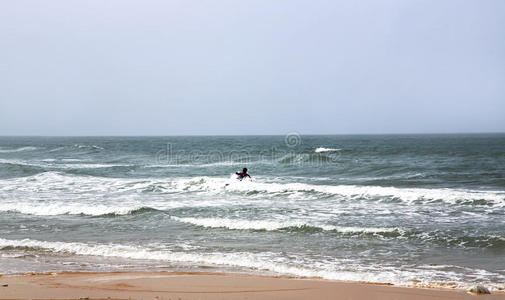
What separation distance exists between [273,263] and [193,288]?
2653mm

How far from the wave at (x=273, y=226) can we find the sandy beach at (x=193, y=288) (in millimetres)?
4970

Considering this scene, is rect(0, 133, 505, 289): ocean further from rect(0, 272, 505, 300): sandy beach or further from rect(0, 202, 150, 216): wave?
rect(0, 272, 505, 300): sandy beach

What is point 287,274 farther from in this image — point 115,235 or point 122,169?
point 122,169

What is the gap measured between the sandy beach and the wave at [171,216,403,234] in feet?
16.3

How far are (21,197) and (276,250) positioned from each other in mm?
14337

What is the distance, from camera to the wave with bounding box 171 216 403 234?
12.9 m

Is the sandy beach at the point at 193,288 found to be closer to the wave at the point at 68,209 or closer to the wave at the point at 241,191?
the wave at the point at 68,209

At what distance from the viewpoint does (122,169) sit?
34.7 m

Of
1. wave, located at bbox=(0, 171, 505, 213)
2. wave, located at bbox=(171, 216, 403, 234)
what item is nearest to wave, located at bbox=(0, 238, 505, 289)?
wave, located at bbox=(171, 216, 403, 234)

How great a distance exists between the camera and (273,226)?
536 inches

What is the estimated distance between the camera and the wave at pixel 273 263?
8.66 metres

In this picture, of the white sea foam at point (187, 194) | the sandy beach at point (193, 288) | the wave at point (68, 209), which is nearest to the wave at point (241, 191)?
the white sea foam at point (187, 194)

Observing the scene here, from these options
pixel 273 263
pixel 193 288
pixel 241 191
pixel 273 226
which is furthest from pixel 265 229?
pixel 241 191

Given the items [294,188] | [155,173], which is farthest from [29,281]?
[155,173]
